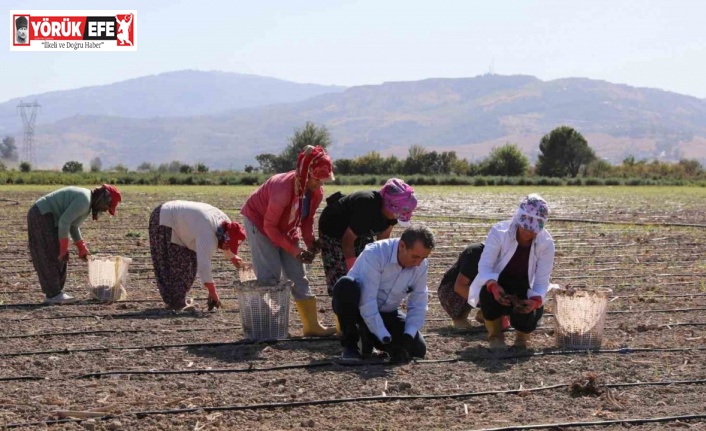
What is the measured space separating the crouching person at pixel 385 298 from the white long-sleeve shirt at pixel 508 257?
1.94 ft

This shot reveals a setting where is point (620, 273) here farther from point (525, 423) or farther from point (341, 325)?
point (525, 423)

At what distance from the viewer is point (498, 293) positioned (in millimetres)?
6207

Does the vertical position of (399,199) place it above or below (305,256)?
above

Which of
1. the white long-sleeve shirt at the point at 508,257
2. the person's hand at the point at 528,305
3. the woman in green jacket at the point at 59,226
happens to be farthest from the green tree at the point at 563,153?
the person's hand at the point at 528,305

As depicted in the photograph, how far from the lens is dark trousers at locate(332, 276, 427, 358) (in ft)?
19.2

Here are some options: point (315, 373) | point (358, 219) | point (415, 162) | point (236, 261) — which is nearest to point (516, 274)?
point (358, 219)

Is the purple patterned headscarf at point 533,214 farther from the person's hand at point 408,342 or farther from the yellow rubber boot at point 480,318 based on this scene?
the yellow rubber boot at point 480,318

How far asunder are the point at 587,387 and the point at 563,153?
5898cm

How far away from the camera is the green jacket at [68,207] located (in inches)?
324

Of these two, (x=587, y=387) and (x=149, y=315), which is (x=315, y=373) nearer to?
(x=587, y=387)

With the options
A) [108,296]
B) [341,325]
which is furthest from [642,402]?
[108,296]

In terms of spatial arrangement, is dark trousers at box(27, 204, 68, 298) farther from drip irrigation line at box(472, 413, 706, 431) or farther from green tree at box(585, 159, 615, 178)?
green tree at box(585, 159, 615, 178)

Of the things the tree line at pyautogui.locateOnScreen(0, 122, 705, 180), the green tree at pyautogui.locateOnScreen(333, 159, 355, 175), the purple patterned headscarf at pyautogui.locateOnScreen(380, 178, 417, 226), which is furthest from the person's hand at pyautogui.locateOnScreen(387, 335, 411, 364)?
the green tree at pyautogui.locateOnScreen(333, 159, 355, 175)

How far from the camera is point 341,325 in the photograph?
603 cm
